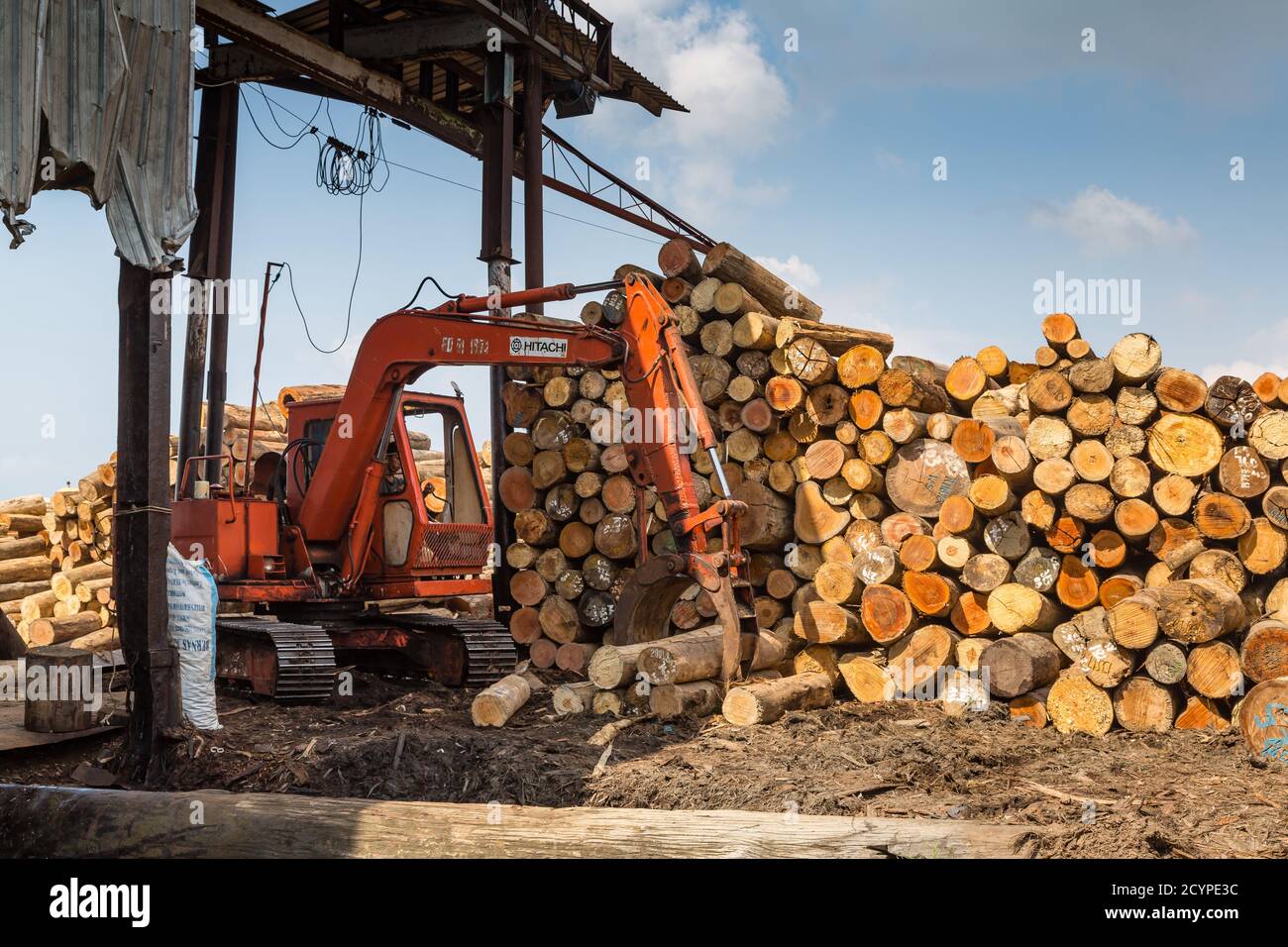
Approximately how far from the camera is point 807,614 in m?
8.45

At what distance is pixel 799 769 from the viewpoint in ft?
20.5

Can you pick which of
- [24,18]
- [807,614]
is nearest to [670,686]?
[807,614]

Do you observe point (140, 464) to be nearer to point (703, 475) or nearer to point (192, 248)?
point (703, 475)

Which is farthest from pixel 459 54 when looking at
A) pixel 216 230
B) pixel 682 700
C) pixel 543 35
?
pixel 682 700

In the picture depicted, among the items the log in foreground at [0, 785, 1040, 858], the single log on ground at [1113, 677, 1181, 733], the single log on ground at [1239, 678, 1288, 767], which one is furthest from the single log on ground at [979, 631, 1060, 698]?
the log in foreground at [0, 785, 1040, 858]

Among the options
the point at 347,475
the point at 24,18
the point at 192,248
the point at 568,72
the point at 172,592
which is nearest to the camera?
the point at 24,18

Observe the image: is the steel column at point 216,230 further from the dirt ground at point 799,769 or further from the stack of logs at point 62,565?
the dirt ground at point 799,769

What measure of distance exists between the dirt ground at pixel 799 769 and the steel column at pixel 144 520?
0.27 metres

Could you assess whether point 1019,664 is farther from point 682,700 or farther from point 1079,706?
point 682,700

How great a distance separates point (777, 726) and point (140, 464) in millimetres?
4176

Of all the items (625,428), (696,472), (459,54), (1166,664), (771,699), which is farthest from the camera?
(459,54)

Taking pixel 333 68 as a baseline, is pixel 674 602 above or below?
below

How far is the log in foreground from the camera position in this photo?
3.92m

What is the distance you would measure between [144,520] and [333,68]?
22.6 ft
